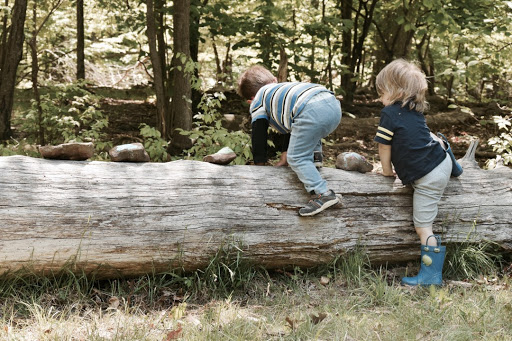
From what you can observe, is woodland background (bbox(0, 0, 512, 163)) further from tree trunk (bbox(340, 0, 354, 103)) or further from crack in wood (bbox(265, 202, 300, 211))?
crack in wood (bbox(265, 202, 300, 211))

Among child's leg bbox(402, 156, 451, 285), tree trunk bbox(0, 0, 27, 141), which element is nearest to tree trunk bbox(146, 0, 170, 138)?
tree trunk bbox(0, 0, 27, 141)

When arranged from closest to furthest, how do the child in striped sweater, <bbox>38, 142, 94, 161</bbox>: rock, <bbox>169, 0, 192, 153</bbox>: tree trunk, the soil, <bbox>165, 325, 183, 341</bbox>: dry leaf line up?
<bbox>165, 325, 183, 341</bbox>: dry leaf, <bbox>38, 142, 94, 161</bbox>: rock, the child in striped sweater, <bbox>169, 0, 192, 153</bbox>: tree trunk, the soil

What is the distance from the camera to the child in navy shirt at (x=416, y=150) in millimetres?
3623

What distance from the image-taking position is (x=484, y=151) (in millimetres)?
8055

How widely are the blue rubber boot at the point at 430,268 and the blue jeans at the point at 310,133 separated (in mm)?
975

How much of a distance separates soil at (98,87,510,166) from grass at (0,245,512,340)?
4.00 metres

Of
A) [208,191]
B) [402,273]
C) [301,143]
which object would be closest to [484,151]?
[402,273]

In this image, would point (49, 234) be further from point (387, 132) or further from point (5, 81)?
point (5, 81)

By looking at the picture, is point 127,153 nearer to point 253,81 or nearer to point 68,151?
point 68,151

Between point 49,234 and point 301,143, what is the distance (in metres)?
2.00

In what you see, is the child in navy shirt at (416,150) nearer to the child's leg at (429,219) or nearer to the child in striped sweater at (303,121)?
the child's leg at (429,219)

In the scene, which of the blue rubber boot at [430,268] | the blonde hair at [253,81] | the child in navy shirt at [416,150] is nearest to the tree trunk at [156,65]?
the blonde hair at [253,81]

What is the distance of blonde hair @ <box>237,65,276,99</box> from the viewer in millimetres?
3961

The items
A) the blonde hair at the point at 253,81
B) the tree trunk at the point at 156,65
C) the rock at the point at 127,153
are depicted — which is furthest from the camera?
the tree trunk at the point at 156,65
